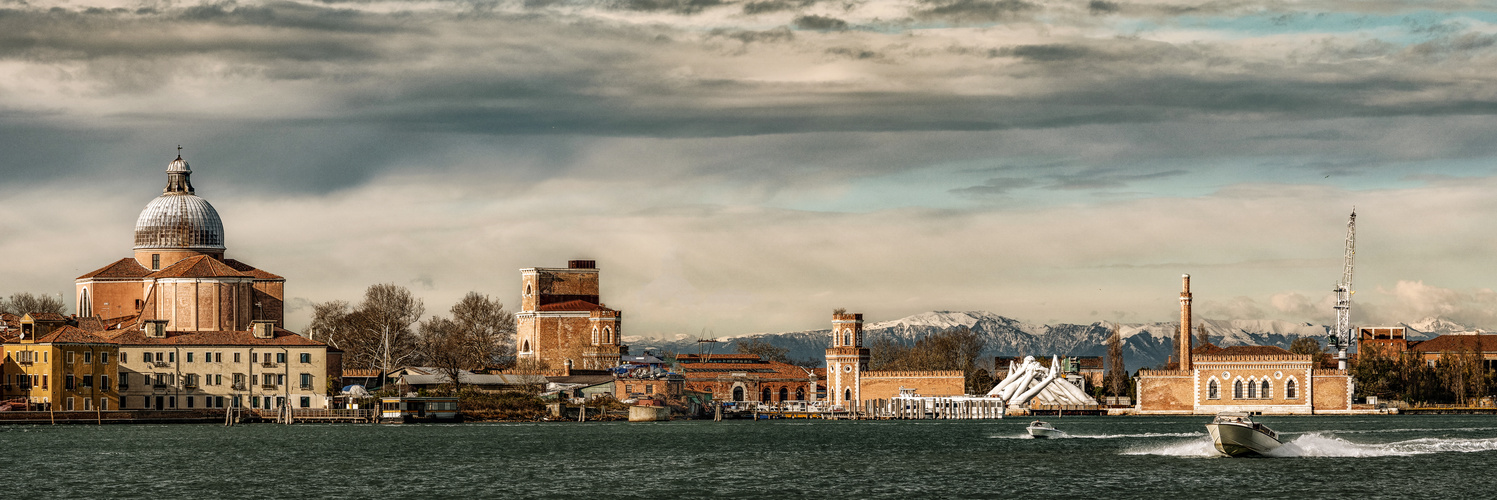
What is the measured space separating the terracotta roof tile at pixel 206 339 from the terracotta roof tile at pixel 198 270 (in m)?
6.19

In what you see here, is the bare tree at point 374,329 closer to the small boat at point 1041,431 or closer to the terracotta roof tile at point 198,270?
the terracotta roof tile at point 198,270

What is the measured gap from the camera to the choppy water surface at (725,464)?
47.8 meters

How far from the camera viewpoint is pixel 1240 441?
5738cm

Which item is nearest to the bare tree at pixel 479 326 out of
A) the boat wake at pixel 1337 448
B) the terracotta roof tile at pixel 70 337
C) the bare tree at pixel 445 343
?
the bare tree at pixel 445 343

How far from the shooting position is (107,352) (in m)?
95.7

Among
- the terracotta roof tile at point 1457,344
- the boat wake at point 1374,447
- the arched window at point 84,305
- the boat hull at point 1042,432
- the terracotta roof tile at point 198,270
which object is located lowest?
the boat hull at point 1042,432

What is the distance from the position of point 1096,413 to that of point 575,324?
1554 inches

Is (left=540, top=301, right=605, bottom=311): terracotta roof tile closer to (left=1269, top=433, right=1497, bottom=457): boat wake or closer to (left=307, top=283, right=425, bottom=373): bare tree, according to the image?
(left=307, top=283, right=425, bottom=373): bare tree

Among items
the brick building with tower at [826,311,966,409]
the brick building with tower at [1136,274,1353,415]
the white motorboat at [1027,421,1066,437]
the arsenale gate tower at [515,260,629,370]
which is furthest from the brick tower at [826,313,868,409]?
the white motorboat at [1027,421,1066,437]

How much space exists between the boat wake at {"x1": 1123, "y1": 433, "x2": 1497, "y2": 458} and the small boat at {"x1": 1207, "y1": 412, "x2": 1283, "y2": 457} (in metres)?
0.96

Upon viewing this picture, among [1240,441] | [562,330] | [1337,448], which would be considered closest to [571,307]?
[562,330]

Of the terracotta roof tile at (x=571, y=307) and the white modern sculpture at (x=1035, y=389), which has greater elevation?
the terracotta roof tile at (x=571, y=307)

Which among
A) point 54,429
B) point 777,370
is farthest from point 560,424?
point 777,370

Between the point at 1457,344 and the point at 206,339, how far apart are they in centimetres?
10456
